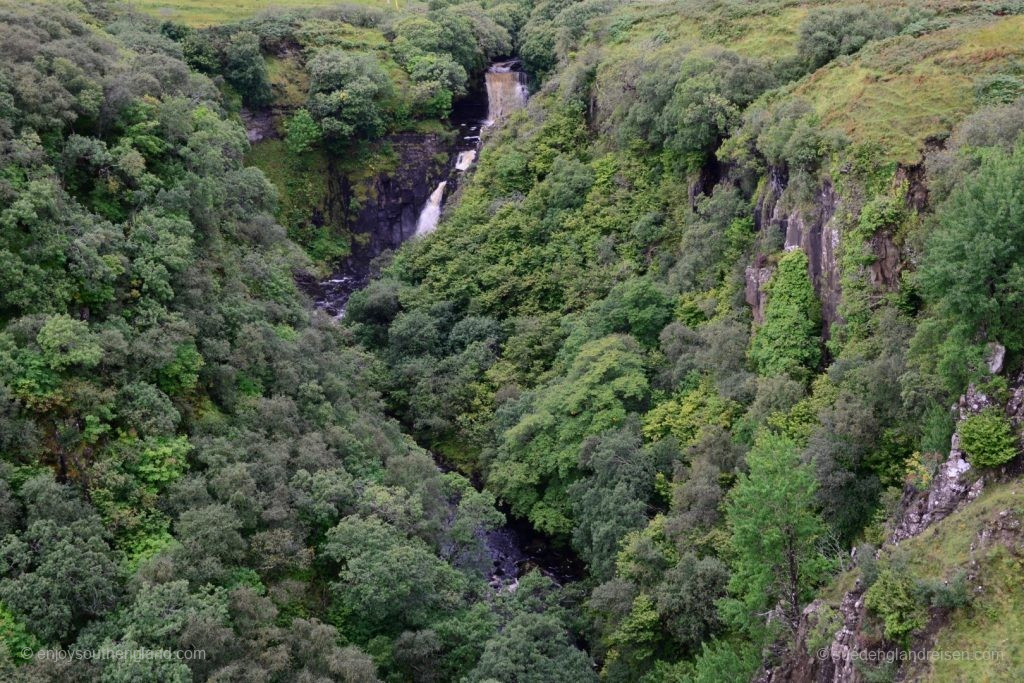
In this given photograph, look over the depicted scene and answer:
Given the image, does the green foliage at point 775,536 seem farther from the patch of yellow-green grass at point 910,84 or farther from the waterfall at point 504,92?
the waterfall at point 504,92

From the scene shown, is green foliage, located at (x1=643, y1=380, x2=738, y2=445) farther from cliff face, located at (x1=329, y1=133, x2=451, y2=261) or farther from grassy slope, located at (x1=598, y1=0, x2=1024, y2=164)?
cliff face, located at (x1=329, y1=133, x2=451, y2=261)

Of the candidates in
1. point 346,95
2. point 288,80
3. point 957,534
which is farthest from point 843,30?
point 288,80

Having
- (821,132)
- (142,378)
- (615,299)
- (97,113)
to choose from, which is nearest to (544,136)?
(615,299)

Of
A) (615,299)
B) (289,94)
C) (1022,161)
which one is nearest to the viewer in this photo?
(1022,161)

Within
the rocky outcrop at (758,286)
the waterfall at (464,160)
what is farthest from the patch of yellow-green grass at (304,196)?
the rocky outcrop at (758,286)

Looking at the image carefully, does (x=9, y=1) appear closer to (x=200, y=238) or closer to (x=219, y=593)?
(x=200, y=238)

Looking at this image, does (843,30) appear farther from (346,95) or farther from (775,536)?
(346,95)

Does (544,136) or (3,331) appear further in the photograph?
(544,136)

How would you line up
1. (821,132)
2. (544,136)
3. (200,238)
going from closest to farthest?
(821,132) < (200,238) < (544,136)
